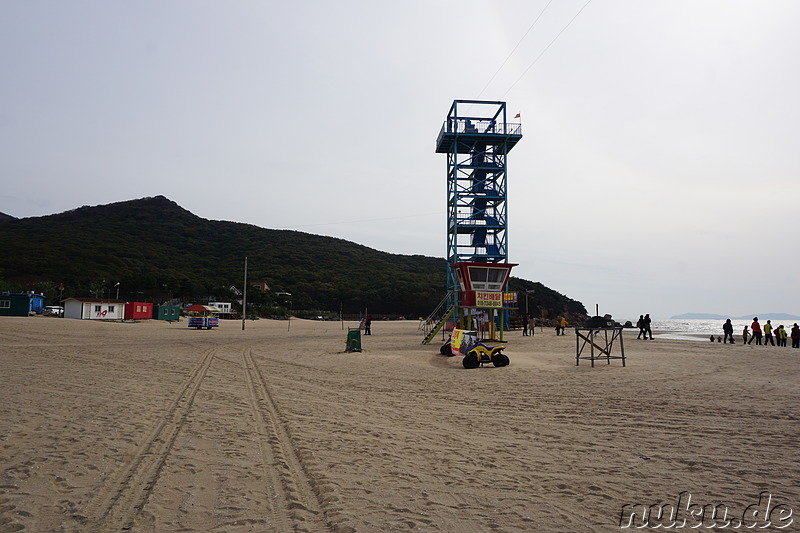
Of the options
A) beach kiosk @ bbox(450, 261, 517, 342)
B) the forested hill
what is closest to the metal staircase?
beach kiosk @ bbox(450, 261, 517, 342)

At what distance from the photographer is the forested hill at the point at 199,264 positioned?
267 feet

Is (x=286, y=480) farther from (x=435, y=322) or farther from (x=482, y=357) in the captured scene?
(x=435, y=322)

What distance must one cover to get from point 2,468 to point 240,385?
6180mm

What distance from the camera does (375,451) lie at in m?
5.90

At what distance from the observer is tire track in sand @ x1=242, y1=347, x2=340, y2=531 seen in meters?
3.81

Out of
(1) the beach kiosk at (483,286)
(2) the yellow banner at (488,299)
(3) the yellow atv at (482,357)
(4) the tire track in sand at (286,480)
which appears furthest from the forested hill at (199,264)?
(4) the tire track in sand at (286,480)

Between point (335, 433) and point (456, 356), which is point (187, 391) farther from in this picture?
point (456, 356)

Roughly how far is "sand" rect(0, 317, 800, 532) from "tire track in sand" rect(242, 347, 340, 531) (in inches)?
0.9

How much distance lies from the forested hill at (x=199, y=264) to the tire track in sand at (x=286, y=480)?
7351cm

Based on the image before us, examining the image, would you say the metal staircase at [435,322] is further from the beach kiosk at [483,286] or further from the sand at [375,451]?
the sand at [375,451]

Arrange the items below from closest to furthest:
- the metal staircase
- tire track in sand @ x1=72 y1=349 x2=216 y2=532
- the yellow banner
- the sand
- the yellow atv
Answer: tire track in sand @ x1=72 y1=349 x2=216 y2=532, the sand, the yellow atv, the metal staircase, the yellow banner

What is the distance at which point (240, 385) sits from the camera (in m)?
11.0

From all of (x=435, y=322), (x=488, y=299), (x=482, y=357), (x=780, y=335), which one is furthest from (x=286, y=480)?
(x=780, y=335)

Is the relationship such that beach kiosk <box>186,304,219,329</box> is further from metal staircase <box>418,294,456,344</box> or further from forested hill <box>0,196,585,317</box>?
forested hill <box>0,196,585,317</box>
